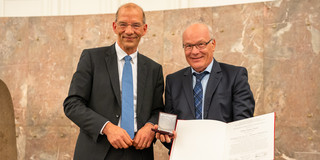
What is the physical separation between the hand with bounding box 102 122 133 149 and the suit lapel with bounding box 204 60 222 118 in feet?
1.82

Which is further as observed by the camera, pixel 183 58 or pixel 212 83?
pixel 183 58

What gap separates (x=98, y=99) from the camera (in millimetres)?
2197

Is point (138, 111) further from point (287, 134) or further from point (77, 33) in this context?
point (77, 33)

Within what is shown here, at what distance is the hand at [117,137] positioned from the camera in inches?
77.6

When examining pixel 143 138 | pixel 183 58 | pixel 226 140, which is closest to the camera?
pixel 226 140

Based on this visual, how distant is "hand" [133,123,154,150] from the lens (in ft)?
6.80

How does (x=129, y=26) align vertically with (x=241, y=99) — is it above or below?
above

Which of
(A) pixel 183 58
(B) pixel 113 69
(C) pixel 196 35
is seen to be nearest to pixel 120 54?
(B) pixel 113 69

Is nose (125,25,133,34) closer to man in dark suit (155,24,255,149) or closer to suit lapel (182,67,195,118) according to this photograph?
man in dark suit (155,24,255,149)

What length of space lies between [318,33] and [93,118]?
2647 millimetres

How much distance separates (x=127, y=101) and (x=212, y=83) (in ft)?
1.99

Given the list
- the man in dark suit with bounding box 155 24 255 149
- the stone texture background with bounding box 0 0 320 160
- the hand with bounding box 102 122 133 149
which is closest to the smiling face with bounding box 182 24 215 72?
the man in dark suit with bounding box 155 24 255 149

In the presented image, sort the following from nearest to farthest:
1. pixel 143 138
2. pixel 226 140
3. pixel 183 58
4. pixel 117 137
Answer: pixel 226 140
pixel 117 137
pixel 143 138
pixel 183 58

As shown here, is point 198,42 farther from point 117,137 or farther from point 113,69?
point 117,137
